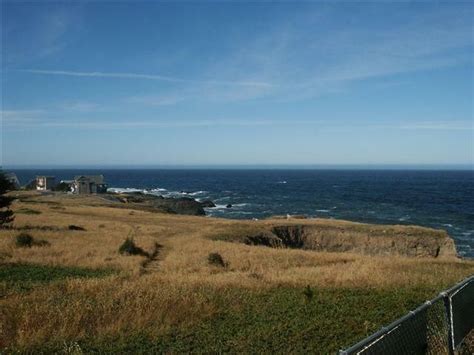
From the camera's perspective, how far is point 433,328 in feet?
27.3

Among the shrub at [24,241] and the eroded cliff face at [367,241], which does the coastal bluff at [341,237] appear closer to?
the eroded cliff face at [367,241]

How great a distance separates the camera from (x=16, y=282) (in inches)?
685

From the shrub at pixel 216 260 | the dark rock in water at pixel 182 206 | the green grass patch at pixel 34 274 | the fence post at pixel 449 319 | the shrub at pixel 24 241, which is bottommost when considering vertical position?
the dark rock in water at pixel 182 206

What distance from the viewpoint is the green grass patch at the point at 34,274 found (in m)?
16.9

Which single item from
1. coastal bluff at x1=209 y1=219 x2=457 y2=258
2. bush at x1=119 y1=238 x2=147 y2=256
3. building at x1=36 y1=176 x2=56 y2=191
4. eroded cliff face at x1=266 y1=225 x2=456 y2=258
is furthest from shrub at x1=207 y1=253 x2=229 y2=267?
building at x1=36 y1=176 x2=56 y2=191

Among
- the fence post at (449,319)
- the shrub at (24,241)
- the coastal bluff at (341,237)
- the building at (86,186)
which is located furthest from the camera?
the building at (86,186)

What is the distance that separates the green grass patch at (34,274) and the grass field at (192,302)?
4cm

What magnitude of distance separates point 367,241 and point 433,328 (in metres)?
37.0

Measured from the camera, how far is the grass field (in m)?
10.3

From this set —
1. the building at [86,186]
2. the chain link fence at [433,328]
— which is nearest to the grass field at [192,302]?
the chain link fence at [433,328]

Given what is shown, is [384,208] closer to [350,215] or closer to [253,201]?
[350,215]

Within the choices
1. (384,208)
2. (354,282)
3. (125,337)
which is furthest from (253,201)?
(125,337)

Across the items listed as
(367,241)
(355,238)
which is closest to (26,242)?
(355,238)

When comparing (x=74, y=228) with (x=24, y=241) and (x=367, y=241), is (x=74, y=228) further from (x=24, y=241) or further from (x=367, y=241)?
(x=367, y=241)
